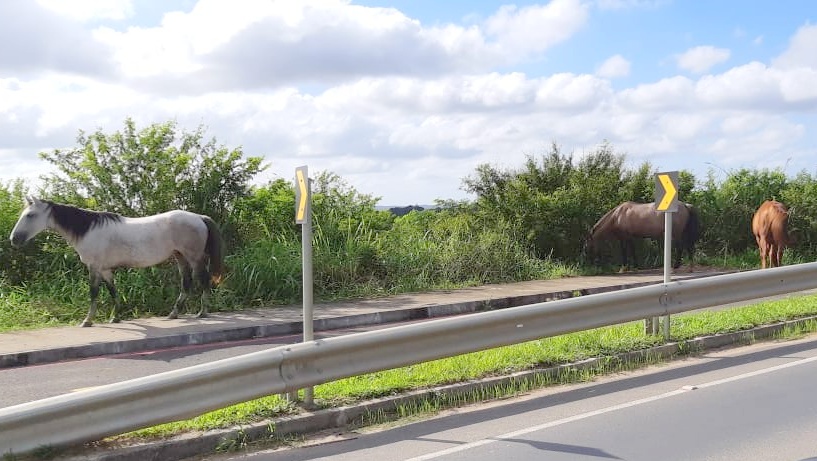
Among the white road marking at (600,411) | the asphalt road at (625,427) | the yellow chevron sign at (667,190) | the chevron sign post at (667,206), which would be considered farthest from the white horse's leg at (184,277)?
the white road marking at (600,411)

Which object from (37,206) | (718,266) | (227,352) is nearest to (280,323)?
(227,352)

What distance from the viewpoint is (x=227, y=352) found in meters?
10.2

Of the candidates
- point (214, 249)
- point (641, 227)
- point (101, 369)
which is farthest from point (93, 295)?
point (641, 227)

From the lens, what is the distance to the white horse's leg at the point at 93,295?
11.9m

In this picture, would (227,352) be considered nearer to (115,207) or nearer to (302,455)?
(302,455)

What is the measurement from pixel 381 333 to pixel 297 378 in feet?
2.84

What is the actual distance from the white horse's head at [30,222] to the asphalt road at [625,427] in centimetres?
735

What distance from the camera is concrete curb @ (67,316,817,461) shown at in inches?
223

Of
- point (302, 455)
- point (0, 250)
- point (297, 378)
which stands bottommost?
point (302, 455)

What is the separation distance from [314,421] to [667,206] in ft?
17.4

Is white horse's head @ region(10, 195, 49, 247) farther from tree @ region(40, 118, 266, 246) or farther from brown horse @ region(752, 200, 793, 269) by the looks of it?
brown horse @ region(752, 200, 793, 269)

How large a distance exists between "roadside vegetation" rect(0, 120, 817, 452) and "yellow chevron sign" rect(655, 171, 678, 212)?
1553mm

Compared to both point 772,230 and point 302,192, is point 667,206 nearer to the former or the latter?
point 302,192

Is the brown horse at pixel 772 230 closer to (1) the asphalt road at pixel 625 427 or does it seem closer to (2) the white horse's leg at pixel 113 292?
(1) the asphalt road at pixel 625 427
